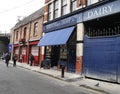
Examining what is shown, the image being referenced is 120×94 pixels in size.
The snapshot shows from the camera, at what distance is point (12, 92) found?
46.1ft

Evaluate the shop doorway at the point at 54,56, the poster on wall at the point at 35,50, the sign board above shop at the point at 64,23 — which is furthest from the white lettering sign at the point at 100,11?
the poster on wall at the point at 35,50

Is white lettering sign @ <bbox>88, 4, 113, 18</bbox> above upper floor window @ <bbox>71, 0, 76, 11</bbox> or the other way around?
the other way around

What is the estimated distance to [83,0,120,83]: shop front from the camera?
19.2m

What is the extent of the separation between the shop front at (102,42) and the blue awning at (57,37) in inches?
98.1

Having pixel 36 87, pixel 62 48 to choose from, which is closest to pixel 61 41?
pixel 62 48

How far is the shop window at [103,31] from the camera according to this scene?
20.3 meters

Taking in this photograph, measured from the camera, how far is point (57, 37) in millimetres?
27922

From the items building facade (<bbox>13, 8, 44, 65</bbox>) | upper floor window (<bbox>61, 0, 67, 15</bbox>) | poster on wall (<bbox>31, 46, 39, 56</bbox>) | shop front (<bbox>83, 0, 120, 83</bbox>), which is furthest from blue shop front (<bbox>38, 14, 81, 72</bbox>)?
Answer: poster on wall (<bbox>31, 46, 39, 56</bbox>)

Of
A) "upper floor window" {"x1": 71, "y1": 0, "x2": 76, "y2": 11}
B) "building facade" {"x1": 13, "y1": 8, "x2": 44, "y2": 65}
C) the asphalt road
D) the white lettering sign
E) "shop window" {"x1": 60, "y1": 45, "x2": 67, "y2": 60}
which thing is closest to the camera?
the asphalt road

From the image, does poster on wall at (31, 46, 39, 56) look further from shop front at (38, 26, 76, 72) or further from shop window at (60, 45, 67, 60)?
shop window at (60, 45, 67, 60)

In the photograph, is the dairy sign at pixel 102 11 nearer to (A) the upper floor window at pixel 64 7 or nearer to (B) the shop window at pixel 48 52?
(A) the upper floor window at pixel 64 7

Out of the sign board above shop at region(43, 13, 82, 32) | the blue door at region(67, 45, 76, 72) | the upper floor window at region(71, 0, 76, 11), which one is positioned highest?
the upper floor window at region(71, 0, 76, 11)

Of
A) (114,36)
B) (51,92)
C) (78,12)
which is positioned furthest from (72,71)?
(51,92)

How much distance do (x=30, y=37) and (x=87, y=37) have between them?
754 inches
